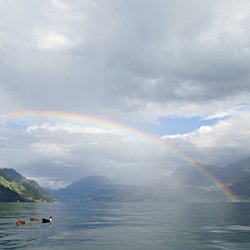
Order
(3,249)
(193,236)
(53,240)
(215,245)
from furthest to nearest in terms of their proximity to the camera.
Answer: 1. (193,236)
2. (53,240)
3. (215,245)
4. (3,249)

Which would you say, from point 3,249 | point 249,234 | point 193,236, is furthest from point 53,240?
point 249,234

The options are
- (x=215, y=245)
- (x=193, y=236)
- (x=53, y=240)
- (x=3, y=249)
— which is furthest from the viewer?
(x=193, y=236)

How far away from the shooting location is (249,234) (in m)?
116

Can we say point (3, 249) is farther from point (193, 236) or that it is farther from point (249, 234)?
point (249, 234)

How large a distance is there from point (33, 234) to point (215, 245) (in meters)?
54.4

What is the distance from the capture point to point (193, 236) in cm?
10981

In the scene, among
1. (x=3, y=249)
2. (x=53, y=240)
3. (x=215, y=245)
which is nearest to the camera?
(x=3, y=249)

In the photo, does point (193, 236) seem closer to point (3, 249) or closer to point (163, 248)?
point (163, 248)

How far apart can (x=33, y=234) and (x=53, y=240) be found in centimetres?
1710

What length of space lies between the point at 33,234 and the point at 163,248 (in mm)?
45386

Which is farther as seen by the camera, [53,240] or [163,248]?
[53,240]

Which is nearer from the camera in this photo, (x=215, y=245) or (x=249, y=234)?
(x=215, y=245)

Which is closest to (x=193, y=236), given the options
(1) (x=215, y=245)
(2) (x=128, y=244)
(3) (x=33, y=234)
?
(1) (x=215, y=245)

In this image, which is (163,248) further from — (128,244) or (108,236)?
(108,236)
